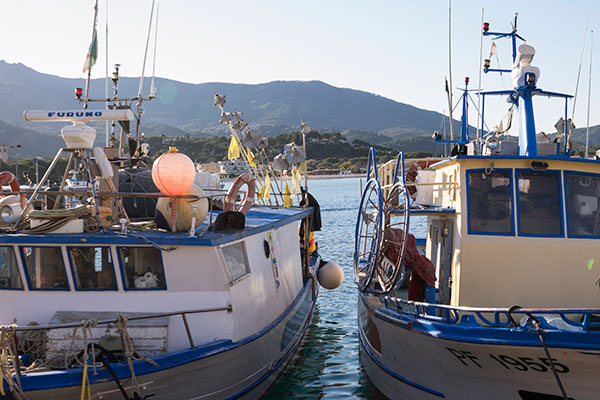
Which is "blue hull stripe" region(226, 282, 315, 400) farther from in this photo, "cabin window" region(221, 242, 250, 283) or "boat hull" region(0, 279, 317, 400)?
"cabin window" region(221, 242, 250, 283)

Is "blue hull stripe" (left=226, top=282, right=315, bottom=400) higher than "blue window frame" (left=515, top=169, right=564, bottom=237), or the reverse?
"blue window frame" (left=515, top=169, right=564, bottom=237)

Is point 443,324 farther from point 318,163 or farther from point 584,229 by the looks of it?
point 318,163

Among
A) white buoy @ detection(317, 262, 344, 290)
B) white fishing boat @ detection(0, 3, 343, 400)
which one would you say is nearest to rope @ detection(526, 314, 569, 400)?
white fishing boat @ detection(0, 3, 343, 400)

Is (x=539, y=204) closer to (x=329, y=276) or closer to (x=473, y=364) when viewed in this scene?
(x=473, y=364)

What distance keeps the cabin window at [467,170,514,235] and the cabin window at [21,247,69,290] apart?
6.18 metres

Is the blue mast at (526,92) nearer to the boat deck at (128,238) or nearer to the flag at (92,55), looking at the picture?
the boat deck at (128,238)

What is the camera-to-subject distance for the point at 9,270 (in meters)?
9.12

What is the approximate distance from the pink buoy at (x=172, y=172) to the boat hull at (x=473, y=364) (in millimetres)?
3773

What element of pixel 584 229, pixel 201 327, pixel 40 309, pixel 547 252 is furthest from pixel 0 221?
pixel 584 229

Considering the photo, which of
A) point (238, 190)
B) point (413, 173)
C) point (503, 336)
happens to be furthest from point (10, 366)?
point (413, 173)

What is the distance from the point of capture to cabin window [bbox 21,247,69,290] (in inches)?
351

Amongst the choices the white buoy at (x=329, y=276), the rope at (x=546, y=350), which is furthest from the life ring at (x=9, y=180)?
the white buoy at (x=329, y=276)

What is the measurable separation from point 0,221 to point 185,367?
3558 mm

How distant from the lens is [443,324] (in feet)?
27.7
